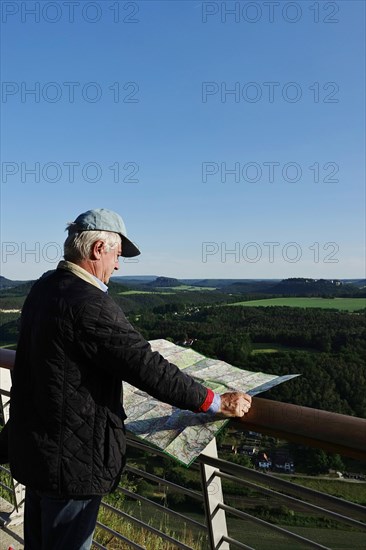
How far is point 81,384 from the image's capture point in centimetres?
126

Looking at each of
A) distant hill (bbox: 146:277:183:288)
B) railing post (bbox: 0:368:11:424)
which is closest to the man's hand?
railing post (bbox: 0:368:11:424)

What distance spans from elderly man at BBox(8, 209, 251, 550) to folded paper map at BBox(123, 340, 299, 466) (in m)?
0.08

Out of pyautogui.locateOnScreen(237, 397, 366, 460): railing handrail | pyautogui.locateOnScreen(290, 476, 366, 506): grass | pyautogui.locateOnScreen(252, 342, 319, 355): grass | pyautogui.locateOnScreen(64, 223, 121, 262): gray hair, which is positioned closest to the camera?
pyautogui.locateOnScreen(237, 397, 366, 460): railing handrail

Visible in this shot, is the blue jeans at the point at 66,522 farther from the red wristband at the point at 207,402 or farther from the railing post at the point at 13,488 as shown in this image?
the railing post at the point at 13,488

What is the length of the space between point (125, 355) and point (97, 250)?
1.09 feet

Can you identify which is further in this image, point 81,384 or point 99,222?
point 99,222

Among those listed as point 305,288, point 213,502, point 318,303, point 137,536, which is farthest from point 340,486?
point 305,288

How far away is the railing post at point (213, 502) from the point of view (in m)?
1.55

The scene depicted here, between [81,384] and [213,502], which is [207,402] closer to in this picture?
[81,384]

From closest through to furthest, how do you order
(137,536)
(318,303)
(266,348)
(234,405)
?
1. (234,405)
2. (137,536)
3. (266,348)
4. (318,303)

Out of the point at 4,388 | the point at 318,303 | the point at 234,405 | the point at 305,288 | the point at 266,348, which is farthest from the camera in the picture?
the point at 305,288

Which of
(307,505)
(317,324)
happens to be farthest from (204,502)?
(317,324)

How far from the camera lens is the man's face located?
141 cm

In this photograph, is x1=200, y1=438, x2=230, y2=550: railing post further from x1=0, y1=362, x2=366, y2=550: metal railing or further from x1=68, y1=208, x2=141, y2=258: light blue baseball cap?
x1=68, y1=208, x2=141, y2=258: light blue baseball cap
